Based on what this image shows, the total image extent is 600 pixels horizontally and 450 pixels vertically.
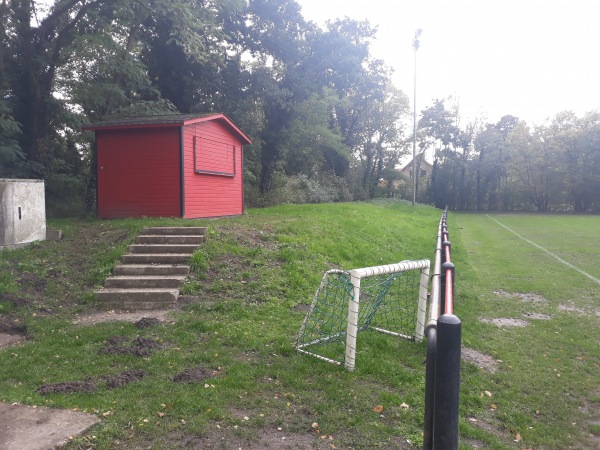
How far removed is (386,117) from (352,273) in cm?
4821

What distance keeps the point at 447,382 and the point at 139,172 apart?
13.1 m

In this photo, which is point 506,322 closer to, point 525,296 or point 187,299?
point 525,296

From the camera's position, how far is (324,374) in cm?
486

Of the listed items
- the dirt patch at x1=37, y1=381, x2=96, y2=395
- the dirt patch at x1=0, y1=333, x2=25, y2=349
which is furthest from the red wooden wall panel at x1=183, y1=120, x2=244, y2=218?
the dirt patch at x1=37, y1=381, x2=96, y2=395

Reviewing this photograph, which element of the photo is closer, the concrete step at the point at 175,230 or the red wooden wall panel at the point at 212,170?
the concrete step at the point at 175,230

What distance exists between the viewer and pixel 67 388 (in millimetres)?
4355

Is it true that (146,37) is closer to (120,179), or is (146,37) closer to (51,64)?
(51,64)

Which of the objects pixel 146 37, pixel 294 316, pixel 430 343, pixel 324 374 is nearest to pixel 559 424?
pixel 324 374

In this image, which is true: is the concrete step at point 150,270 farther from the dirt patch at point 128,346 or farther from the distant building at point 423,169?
the distant building at point 423,169

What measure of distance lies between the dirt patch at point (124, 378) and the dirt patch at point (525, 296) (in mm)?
6894

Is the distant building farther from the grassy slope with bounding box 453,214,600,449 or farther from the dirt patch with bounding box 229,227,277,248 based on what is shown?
the dirt patch with bounding box 229,227,277,248

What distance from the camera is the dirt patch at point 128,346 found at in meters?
5.33

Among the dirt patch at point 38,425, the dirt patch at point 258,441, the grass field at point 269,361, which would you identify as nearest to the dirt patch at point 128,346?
the grass field at point 269,361

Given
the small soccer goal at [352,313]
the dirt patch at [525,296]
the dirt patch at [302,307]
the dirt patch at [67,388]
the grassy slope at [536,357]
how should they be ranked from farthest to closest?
the dirt patch at [525,296] → the dirt patch at [302,307] → the small soccer goal at [352,313] → the dirt patch at [67,388] → the grassy slope at [536,357]
